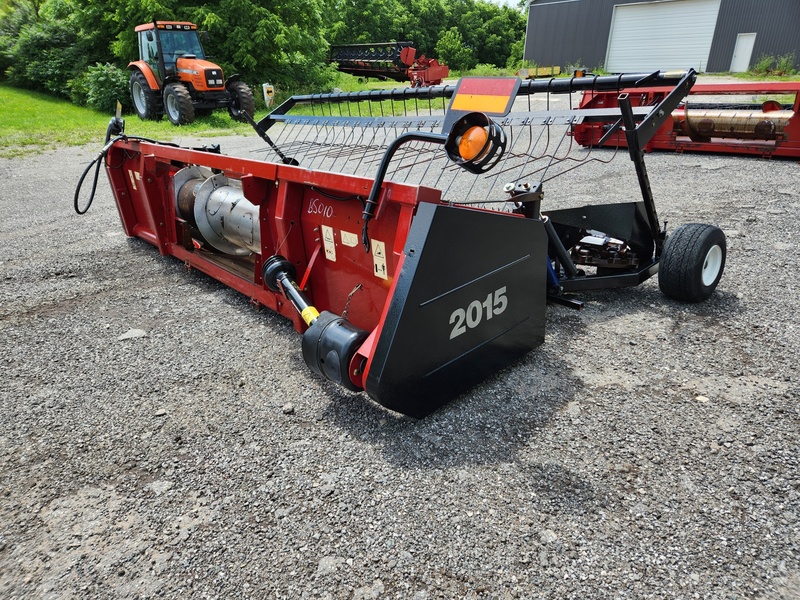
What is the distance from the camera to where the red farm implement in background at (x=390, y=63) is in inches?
797

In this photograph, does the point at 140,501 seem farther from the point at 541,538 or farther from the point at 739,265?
the point at 739,265

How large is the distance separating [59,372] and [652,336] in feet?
10.9

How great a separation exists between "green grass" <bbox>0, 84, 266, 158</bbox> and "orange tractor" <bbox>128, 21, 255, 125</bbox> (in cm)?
46

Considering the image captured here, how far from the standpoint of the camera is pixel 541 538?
1.83 metres

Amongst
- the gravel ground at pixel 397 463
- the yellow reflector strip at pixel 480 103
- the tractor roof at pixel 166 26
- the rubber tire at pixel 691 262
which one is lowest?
the gravel ground at pixel 397 463

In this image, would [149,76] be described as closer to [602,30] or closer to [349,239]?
[349,239]

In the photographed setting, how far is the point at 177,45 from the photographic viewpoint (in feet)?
44.4

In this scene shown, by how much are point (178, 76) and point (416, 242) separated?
13.8 m

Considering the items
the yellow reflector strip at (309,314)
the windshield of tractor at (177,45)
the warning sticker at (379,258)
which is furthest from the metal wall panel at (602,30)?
the yellow reflector strip at (309,314)

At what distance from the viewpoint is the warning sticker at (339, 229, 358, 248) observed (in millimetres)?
2822

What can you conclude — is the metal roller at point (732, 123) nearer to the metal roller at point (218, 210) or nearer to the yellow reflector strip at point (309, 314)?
the metal roller at point (218, 210)

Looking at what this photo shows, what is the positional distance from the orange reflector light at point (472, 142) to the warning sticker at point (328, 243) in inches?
45.3

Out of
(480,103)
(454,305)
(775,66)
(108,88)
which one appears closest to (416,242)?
(454,305)

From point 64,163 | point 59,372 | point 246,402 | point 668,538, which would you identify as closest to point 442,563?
point 668,538
